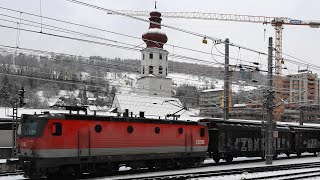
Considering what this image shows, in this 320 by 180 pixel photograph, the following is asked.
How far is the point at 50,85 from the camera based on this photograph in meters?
138

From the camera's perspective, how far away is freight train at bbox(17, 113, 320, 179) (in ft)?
62.7

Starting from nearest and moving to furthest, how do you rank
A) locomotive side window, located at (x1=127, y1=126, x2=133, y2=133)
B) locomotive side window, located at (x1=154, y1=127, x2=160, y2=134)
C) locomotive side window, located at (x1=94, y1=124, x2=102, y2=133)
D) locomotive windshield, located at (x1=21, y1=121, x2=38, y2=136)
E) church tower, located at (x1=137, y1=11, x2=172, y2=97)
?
locomotive windshield, located at (x1=21, y1=121, x2=38, y2=136)
locomotive side window, located at (x1=94, y1=124, x2=102, y2=133)
locomotive side window, located at (x1=127, y1=126, x2=133, y2=133)
locomotive side window, located at (x1=154, y1=127, x2=160, y2=134)
church tower, located at (x1=137, y1=11, x2=172, y2=97)

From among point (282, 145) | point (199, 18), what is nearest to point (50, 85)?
point (199, 18)

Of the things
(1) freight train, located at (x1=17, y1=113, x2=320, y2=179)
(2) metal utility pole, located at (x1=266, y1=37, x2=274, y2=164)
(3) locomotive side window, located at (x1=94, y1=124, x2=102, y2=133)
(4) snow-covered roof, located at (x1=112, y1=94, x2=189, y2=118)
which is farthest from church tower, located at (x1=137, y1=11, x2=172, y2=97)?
(3) locomotive side window, located at (x1=94, y1=124, x2=102, y2=133)

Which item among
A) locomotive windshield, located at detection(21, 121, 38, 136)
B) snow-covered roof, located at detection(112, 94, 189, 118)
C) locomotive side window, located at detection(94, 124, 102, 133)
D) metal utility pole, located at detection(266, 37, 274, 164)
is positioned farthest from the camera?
snow-covered roof, located at detection(112, 94, 189, 118)

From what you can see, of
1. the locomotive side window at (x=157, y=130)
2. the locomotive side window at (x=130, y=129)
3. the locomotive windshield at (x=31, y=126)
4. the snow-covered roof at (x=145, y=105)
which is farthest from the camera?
the snow-covered roof at (x=145, y=105)

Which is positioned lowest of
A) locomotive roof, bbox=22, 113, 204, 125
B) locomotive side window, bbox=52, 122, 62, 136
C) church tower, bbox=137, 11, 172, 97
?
locomotive side window, bbox=52, 122, 62, 136

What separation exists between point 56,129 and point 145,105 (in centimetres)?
4982

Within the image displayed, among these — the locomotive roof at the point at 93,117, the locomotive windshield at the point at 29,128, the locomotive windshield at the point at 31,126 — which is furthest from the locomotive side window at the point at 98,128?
the locomotive windshield at the point at 29,128

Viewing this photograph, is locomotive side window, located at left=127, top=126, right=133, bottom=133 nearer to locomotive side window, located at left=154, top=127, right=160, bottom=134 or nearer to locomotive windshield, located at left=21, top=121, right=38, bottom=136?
locomotive side window, located at left=154, top=127, right=160, bottom=134

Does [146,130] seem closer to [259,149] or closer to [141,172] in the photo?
[141,172]

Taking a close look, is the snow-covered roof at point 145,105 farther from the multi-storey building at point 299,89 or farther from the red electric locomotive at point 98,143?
the red electric locomotive at point 98,143

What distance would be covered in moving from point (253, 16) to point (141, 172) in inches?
2729

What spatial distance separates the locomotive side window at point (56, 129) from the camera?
19248 millimetres
